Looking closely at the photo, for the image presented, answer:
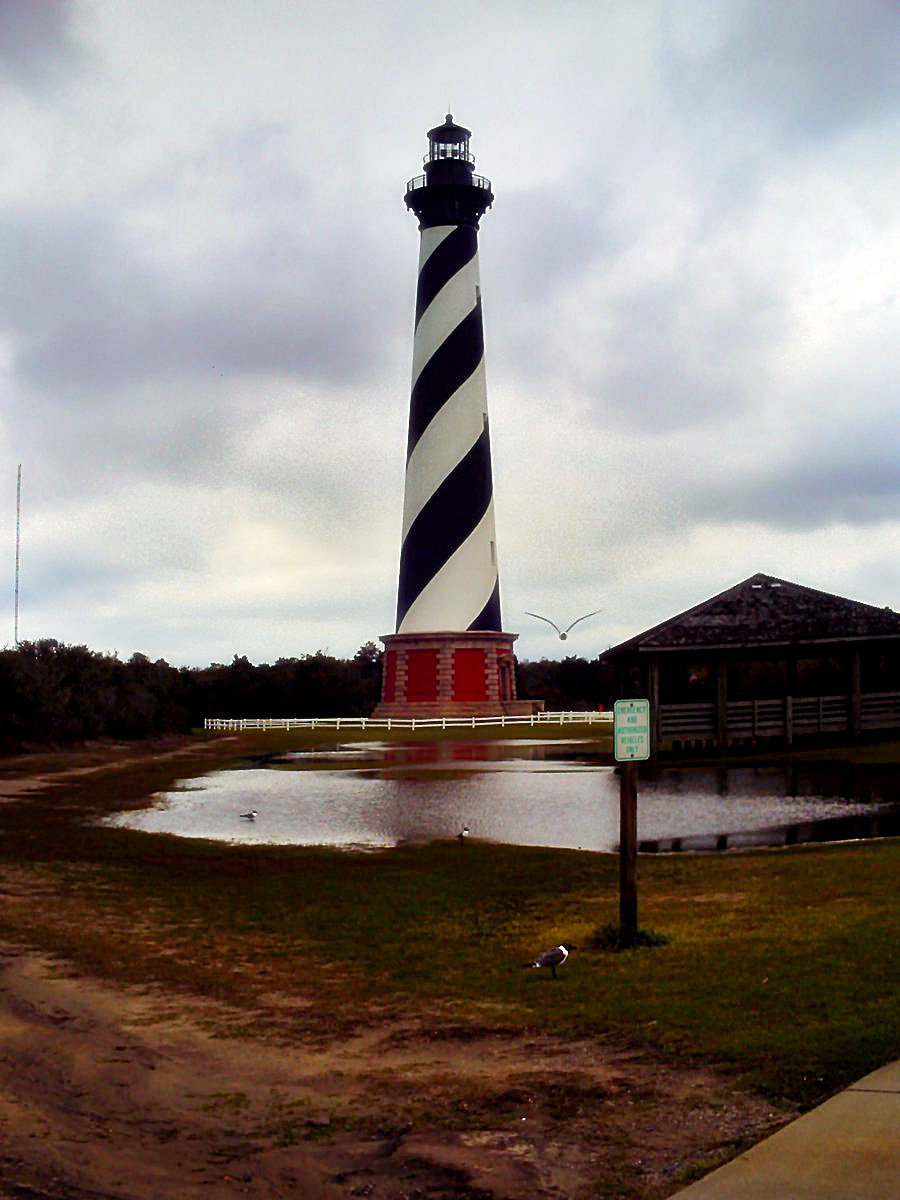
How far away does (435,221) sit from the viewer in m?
49.2

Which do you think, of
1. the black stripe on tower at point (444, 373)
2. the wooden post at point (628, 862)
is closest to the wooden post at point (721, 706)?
the black stripe on tower at point (444, 373)

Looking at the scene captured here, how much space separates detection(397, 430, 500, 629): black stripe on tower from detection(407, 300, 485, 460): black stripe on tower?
78.5 inches

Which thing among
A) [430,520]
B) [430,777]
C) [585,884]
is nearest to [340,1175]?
[585,884]

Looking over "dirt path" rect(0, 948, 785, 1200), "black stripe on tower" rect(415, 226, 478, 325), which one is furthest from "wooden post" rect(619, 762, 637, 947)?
"black stripe on tower" rect(415, 226, 478, 325)

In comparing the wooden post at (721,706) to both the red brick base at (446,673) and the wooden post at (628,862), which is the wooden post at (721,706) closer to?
the red brick base at (446,673)

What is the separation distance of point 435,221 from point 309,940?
42175mm

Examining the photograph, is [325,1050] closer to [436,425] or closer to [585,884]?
[585,884]

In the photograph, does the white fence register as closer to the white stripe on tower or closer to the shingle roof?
the white stripe on tower

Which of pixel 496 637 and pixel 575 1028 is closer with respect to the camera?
pixel 575 1028

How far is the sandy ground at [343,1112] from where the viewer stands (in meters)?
5.00

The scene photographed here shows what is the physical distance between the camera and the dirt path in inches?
197

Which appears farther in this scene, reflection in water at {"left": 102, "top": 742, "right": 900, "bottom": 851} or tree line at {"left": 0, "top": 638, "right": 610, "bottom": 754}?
tree line at {"left": 0, "top": 638, "right": 610, "bottom": 754}

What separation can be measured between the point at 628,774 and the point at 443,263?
41314mm

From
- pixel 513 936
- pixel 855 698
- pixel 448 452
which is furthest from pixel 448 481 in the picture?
pixel 513 936
